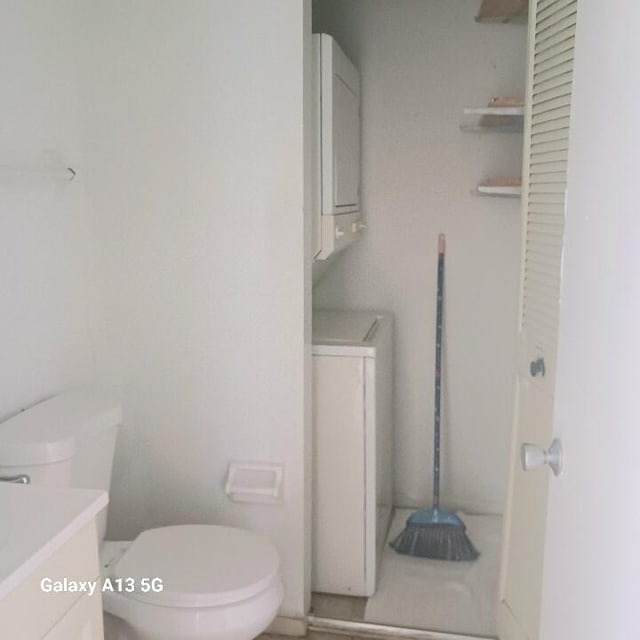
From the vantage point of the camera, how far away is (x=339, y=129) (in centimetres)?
243

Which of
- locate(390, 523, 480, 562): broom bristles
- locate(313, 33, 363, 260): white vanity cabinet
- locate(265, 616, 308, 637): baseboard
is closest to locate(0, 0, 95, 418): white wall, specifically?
locate(313, 33, 363, 260): white vanity cabinet

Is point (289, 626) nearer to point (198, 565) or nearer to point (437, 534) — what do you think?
point (198, 565)

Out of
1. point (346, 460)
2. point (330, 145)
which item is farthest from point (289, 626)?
point (330, 145)

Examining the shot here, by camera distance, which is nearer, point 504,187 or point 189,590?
point 189,590

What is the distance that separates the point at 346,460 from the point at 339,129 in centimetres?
112

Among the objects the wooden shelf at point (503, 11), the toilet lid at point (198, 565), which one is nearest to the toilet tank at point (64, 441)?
the toilet lid at point (198, 565)

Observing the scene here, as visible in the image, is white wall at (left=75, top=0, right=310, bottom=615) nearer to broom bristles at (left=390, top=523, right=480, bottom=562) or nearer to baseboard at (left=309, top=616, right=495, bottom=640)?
baseboard at (left=309, top=616, right=495, bottom=640)

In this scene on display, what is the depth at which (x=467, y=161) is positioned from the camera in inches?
114

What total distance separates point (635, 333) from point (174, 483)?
178cm

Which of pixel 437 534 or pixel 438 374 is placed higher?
pixel 438 374

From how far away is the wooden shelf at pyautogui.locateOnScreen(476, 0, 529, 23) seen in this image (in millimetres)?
2506

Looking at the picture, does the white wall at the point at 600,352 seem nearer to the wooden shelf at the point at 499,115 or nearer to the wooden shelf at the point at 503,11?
the wooden shelf at the point at 499,115

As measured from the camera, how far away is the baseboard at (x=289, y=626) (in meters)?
2.29

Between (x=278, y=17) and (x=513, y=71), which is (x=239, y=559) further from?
(x=513, y=71)
